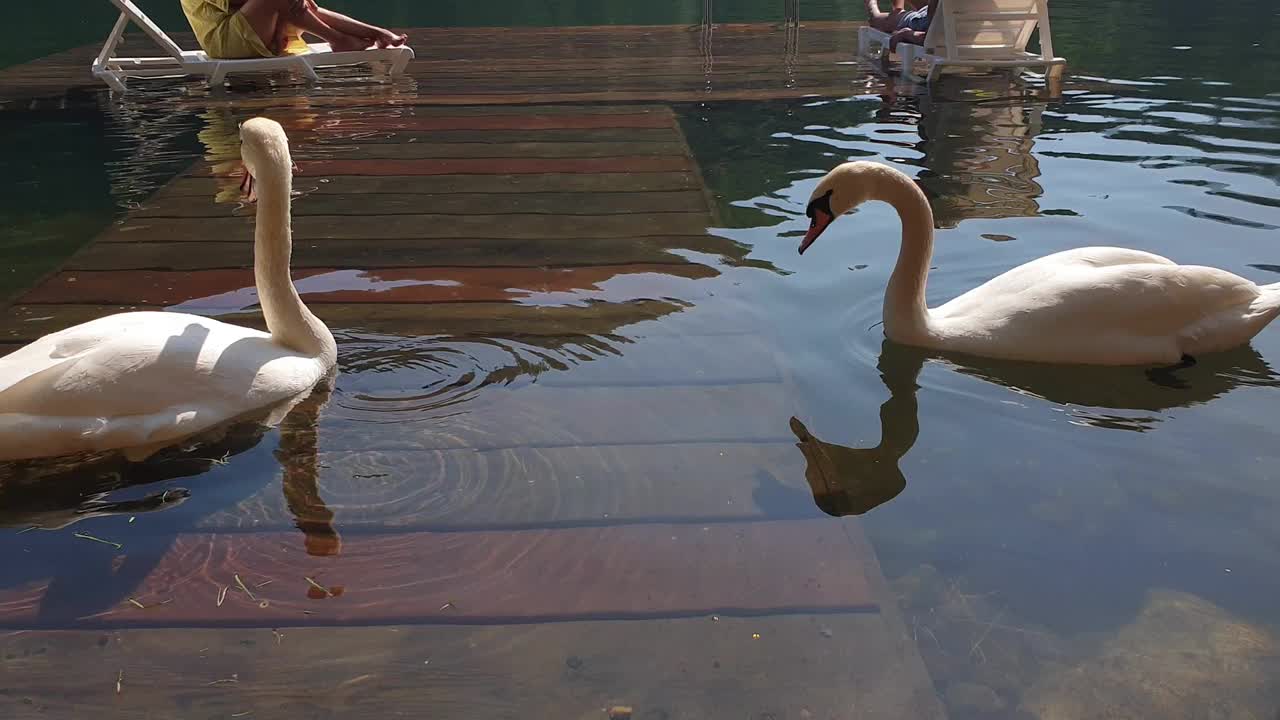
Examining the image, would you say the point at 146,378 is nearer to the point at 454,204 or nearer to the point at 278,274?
the point at 278,274

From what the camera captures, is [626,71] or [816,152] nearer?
[816,152]

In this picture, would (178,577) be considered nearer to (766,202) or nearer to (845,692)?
(845,692)

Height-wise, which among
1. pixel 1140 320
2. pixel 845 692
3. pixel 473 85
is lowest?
pixel 845 692

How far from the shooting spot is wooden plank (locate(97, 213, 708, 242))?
5.11 metres

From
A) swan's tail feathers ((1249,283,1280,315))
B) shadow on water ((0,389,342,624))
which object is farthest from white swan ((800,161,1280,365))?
shadow on water ((0,389,342,624))

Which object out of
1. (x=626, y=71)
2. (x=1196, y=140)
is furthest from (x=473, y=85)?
(x=1196, y=140)

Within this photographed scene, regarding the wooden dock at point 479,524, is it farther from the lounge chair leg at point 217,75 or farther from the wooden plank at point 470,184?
the lounge chair leg at point 217,75

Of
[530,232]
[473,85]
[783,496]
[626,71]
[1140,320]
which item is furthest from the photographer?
[626,71]

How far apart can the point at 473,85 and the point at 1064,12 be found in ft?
30.8

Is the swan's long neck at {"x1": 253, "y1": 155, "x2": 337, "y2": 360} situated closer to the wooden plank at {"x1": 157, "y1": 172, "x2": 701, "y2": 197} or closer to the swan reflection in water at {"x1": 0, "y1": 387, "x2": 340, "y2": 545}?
the swan reflection in water at {"x1": 0, "y1": 387, "x2": 340, "y2": 545}

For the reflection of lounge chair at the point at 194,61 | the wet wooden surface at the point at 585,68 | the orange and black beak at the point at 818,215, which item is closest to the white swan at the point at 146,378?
the orange and black beak at the point at 818,215

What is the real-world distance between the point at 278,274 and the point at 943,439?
80.5 inches

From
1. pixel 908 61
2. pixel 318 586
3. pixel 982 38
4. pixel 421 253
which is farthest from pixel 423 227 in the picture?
pixel 982 38

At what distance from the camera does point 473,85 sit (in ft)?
31.1
